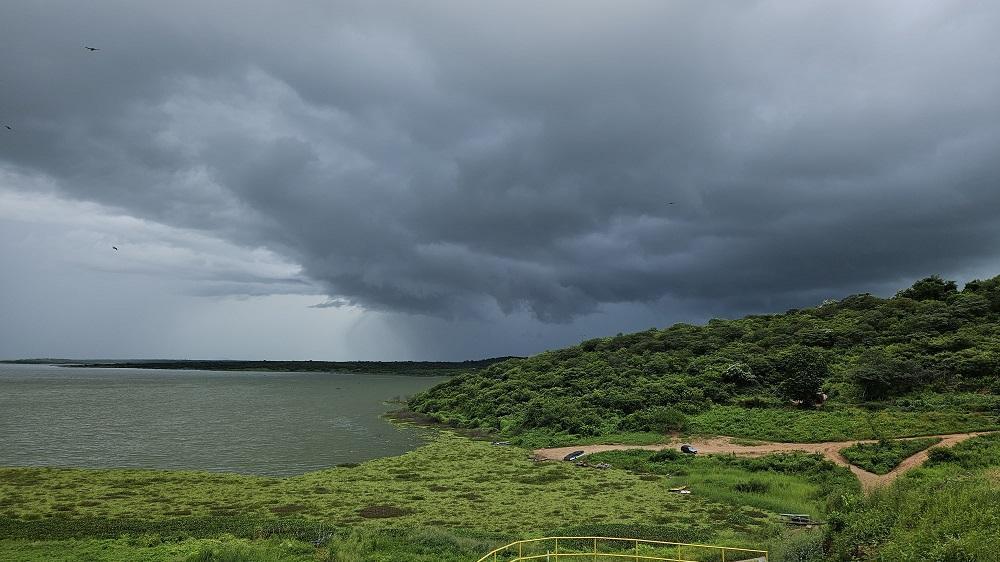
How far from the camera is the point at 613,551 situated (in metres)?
24.6

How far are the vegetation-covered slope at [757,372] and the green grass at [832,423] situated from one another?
4.23 ft

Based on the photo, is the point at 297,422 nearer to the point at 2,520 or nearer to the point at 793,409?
the point at 2,520

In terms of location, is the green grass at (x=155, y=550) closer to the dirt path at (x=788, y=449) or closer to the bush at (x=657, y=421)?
the dirt path at (x=788, y=449)

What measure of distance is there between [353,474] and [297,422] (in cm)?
3966

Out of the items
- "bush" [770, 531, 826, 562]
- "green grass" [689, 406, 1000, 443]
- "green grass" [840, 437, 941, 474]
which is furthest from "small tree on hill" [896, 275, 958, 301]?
"bush" [770, 531, 826, 562]

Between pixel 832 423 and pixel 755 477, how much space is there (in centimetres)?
1860

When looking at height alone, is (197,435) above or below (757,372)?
below

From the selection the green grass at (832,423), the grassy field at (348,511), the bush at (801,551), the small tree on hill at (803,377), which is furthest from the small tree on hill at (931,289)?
the bush at (801,551)

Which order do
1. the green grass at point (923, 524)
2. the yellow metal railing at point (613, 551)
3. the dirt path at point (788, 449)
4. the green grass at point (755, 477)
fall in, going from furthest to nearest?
the dirt path at point (788, 449) < the green grass at point (755, 477) < the yellow metal railing at point (613, 551) < the green grass at point (923, 524)

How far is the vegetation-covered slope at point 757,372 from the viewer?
2307 inches

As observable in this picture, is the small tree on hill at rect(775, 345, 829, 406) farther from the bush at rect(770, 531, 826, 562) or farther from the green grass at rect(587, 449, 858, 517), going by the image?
the bush at rect(770, 531, 826, 562)

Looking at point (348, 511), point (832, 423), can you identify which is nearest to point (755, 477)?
point (832, 423)

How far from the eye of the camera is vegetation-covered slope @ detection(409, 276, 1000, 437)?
192 ft

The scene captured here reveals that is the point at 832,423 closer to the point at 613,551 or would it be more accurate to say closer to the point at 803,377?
the point at 803,377
